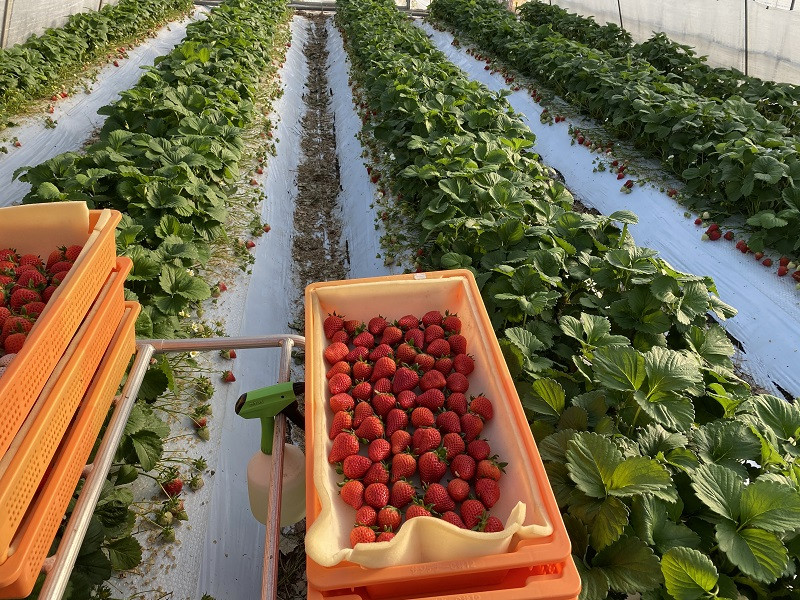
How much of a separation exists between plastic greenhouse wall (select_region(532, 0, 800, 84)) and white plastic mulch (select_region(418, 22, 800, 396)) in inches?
126

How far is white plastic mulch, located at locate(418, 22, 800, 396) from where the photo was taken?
4.11m

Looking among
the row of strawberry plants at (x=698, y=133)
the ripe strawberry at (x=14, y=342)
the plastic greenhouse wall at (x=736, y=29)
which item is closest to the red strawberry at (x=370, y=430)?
the ripe strawberry at (x=14, y=342)

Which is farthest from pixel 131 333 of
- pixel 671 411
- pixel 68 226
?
pixel 671 411

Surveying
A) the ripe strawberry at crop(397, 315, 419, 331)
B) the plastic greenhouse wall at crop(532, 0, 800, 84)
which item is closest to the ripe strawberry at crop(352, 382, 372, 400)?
the ripe strawberry at crop(397, 315, 419, 331)

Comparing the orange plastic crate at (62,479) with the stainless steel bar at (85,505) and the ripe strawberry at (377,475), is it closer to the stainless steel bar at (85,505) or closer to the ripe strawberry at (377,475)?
the stainless steel bar at (85,505)

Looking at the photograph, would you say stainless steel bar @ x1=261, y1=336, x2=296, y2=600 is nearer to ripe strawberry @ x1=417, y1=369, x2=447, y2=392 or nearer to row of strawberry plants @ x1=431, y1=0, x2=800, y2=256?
ripe strawberry @ x1=417, y1=369, x2=447, y2=392

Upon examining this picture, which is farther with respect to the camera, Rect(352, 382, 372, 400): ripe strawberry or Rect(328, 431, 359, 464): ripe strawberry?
Rect(352, 382, 372, 400): ripe strawberry

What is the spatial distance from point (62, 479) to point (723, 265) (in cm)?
519

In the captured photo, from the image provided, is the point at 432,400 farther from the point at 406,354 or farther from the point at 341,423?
the point at 341,423

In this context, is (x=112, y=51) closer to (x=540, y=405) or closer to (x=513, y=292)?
(x=513, y=292)

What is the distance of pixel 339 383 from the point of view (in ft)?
5.99

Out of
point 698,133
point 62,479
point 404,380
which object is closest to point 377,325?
point 404,380

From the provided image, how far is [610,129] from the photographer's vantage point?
7227 millimetres

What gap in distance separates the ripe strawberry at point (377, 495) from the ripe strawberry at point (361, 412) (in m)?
0.25
